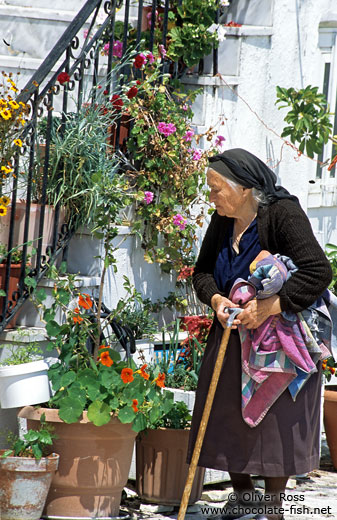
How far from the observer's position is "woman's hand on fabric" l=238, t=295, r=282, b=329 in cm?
401

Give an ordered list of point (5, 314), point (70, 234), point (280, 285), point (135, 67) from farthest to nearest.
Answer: point (135, 67)
point (70, 234)
point (5, 314)
point (280, 285)

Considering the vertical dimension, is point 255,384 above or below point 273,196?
below

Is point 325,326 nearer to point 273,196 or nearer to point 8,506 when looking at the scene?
point 273,196

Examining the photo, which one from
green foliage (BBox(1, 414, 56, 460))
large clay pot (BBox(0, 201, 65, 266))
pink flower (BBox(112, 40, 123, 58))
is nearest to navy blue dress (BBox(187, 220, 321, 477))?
green foliage (BBox(1, 414, 56, 460))

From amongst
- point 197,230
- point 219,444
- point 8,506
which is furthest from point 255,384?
point 197,230

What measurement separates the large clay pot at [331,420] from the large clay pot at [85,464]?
1.77 metres

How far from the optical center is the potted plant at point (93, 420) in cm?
428

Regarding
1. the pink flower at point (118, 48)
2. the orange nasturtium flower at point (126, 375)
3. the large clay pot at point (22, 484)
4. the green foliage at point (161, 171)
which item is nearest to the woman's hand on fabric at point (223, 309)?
the orange nasturtium flower at point (126, 375)

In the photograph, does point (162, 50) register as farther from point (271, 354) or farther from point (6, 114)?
point (271, 354)

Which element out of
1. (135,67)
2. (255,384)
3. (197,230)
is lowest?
(255,384)

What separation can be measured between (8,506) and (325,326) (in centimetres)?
172

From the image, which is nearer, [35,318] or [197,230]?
[35,318]

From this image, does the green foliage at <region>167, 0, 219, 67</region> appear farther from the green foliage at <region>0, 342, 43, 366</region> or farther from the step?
Result: the green foliage at <region>0, 342, 43, 366</region>

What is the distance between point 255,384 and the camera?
13.5 feet
